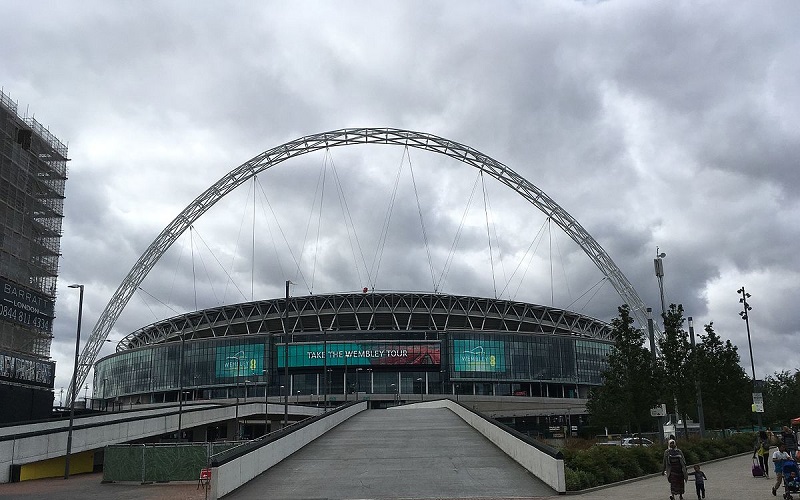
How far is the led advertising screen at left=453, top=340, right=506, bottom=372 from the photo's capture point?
12406cm

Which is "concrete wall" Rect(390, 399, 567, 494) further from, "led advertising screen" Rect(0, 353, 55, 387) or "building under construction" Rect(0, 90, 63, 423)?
"building under construction" Rect(0, 90, 63, 423)

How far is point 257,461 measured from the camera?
2450 cm

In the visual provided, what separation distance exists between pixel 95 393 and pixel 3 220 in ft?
314

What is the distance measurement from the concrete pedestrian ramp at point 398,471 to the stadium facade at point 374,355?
86.4 m

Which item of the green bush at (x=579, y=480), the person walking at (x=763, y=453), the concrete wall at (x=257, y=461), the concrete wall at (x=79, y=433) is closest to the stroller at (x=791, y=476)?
the green bush at (x=579, y=480)

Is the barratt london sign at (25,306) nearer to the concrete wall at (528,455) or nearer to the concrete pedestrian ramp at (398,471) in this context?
the concrete pedestrian ramp at (398,471)

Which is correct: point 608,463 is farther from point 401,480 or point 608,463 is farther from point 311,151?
point 311,151

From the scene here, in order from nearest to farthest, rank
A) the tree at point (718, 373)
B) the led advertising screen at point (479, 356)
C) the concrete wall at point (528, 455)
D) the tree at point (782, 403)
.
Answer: the concrete wall at point (528, 455) → the tree at point (718, 373) → the tree at point (782, 403) → the led advertising screen at point (479, 356)

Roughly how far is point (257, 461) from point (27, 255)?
172 ft

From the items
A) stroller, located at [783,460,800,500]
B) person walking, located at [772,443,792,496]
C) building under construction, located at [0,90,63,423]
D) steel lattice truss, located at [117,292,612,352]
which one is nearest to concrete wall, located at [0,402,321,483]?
building under construction, located at [0,90,63,423]

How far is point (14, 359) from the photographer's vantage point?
59.0 meters

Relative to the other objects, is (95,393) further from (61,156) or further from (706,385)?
(706,385)

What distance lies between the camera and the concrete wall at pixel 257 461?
67.7 feet

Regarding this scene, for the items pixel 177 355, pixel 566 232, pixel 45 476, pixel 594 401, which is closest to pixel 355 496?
pixel 45 476
